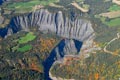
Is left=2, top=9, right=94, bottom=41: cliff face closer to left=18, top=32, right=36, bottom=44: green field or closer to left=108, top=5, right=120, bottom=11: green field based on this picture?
left=18, top=32, right=36, bottom=44: green field

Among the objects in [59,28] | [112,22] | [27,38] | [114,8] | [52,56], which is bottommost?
[52,56]

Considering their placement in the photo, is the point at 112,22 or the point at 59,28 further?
the point at 59,28

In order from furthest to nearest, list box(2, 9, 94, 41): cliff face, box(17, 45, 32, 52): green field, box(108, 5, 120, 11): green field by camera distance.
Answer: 1. box(108, 5, 120, 11): green field
2. box(2, 9, 94, 41): cliff face
3. box(17, 45, 32, 52): green field

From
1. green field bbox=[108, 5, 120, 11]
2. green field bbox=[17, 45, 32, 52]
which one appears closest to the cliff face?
green field bbox=[108, 5, 120, 11]

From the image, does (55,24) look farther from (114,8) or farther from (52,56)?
(114,8)

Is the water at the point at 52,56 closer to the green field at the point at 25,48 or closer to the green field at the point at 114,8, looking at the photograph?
the green field at the point at 25,48

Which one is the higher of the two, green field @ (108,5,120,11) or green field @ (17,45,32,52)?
green field @ (108,5,120,11)

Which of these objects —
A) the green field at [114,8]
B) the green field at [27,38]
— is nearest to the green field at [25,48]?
the green field at [27,38]

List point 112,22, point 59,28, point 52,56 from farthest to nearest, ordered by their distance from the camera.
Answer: point 59,28 → point 112,22 → point 52,56

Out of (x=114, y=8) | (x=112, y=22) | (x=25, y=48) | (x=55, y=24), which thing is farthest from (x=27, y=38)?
(x=114, y=8)
